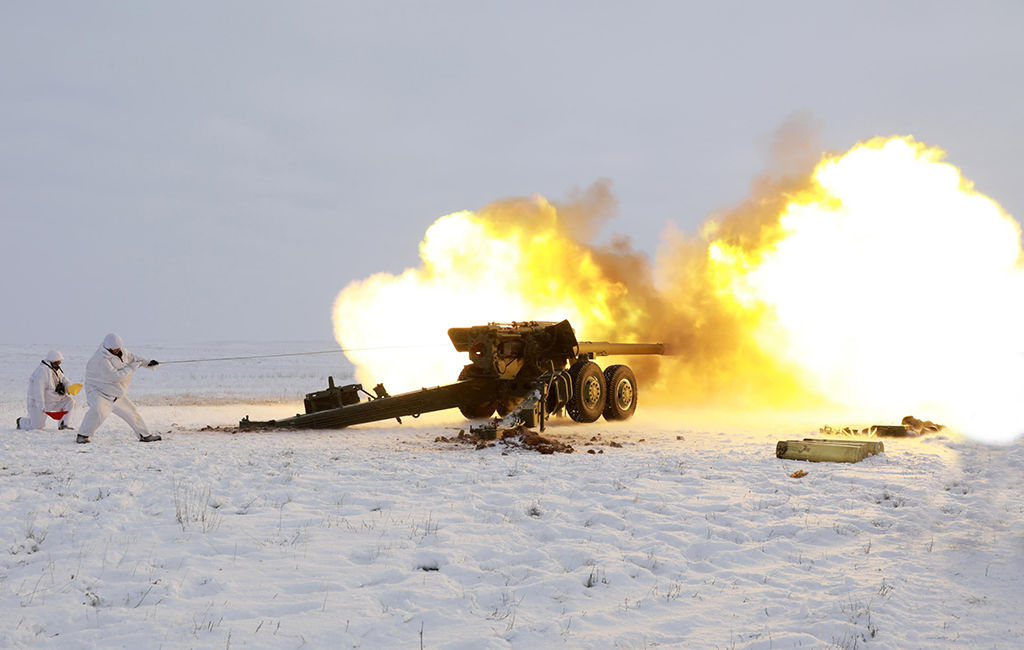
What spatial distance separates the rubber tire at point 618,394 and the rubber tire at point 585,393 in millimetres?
527

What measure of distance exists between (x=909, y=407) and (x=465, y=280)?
38.0 feet

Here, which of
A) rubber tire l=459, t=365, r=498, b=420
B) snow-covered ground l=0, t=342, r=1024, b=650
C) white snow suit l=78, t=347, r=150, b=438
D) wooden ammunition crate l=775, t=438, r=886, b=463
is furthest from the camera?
rubber tire l=459, t=365, r=498, b=420

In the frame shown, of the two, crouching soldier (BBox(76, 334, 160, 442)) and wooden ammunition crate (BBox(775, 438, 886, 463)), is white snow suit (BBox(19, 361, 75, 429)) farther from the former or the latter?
wooden ammunition crate (BBox(775, 438, 886, 463))

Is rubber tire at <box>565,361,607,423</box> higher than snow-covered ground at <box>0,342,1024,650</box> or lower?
higher

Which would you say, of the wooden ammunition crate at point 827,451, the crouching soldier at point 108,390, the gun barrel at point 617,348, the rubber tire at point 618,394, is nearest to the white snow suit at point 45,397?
the crouching soldier at point 108,390

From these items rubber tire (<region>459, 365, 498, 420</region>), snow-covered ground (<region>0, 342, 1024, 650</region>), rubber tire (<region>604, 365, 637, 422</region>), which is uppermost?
rubber tire (<region>604, 365, 637, 422</region>)

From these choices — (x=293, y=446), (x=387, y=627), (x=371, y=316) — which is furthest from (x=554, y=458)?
(x=371, y=316)

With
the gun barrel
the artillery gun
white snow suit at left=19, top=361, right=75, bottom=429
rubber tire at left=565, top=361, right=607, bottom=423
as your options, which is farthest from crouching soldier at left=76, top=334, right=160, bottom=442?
the gun barrel

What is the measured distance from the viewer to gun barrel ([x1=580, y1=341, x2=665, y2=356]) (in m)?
16.0

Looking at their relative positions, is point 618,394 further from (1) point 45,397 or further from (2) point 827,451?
(1) point 45,397

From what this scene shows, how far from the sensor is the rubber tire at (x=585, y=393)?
1486cm

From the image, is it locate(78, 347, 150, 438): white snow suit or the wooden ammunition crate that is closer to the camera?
the wooden ammunition crate

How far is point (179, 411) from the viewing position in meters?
19.2

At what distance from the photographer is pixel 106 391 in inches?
492
